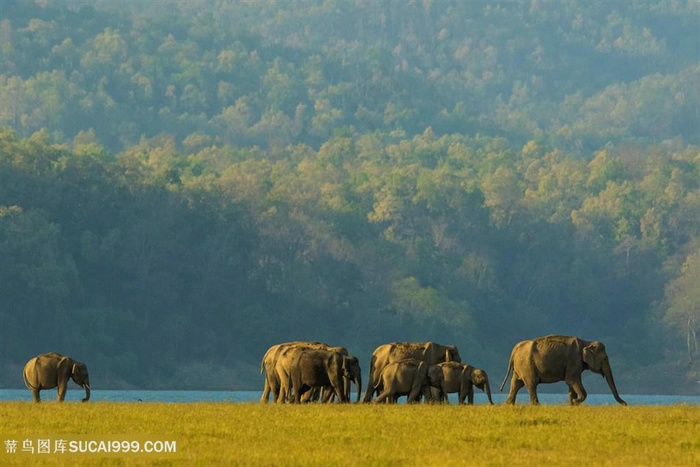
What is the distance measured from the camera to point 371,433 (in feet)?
88.9

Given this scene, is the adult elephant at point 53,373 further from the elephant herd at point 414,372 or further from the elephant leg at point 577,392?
the elephant leg at point 577,392

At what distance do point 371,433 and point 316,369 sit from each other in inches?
328

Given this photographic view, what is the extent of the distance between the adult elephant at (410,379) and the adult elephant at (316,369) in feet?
2.65

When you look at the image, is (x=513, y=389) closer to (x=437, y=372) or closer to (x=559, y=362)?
(x=559, y=362)

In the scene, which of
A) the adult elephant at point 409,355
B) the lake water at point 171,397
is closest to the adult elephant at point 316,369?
the adult elephant at point 409,355

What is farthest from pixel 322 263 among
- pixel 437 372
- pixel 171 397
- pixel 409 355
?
pixel 437 372

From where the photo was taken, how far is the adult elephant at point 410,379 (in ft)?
114

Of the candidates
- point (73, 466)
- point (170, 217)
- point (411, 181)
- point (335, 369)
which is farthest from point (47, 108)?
point (73, 466)

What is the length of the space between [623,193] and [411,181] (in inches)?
706

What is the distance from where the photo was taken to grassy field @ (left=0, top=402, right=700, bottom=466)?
2405 centimetres

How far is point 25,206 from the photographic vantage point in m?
109

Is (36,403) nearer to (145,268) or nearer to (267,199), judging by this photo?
(145,268)

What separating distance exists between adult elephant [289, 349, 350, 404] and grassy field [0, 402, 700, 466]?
2424 millimetres

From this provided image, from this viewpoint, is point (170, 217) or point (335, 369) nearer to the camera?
point (335, 369)
